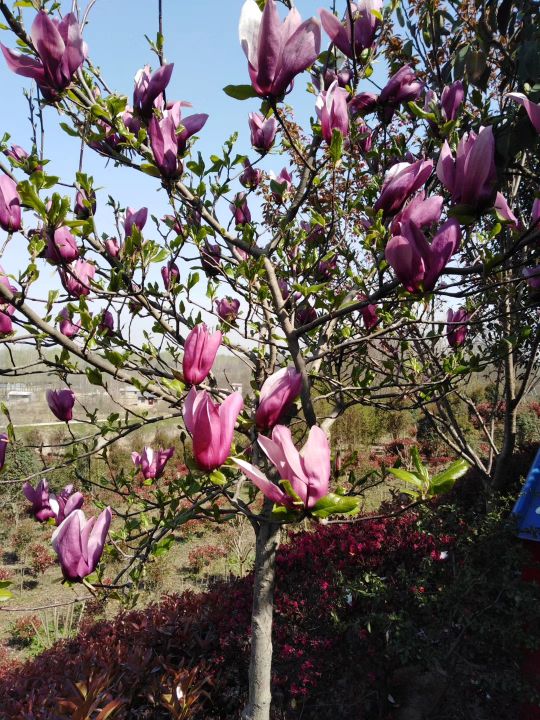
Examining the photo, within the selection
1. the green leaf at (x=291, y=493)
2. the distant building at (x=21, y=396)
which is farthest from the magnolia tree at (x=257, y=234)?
the distant building at (x=21, y=396)

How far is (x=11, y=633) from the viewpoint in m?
5.50

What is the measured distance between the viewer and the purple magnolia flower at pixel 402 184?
1.04m

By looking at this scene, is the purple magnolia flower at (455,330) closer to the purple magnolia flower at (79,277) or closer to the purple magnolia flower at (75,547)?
the purple magnolia flower at (79,277)

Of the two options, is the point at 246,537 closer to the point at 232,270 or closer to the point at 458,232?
the point at 232,270

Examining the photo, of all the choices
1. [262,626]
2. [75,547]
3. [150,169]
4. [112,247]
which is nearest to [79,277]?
[112,247]

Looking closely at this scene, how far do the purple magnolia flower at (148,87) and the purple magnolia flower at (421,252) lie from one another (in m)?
0.71

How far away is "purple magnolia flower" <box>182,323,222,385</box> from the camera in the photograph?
3.26 feet

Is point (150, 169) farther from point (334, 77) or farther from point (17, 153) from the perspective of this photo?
point (334, 77)

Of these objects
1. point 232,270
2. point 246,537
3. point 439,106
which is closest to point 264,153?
point 232,270

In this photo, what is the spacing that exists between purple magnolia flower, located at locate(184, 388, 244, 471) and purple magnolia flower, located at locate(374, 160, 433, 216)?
1.81 feet

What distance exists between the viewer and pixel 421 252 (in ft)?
2.89

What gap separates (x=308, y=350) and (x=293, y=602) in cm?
183

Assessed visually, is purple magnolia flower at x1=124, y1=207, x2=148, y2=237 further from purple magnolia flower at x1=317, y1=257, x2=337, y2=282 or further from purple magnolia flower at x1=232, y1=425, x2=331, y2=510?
purple magnolia flower at x1=232, y1=425, x2=331, y2=510

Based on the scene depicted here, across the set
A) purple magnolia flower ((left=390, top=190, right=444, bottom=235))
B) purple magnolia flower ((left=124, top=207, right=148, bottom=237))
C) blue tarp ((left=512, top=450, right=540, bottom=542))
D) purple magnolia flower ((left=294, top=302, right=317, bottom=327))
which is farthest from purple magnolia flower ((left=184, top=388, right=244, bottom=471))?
blue tarp ((left=512, top=450, right=540, bottom=542))
